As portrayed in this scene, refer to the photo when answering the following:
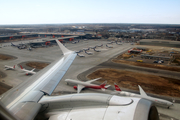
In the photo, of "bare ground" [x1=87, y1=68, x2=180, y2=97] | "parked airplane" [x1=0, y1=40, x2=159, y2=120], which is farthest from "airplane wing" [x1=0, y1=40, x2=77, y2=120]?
"bare ground" [x1=87, y1=68, x2=180, y2=97]

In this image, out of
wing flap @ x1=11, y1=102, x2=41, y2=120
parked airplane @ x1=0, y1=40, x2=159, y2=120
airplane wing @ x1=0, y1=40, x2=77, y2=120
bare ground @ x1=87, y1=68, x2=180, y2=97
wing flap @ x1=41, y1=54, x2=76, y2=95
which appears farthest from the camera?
bare ground @ x1=87, y1=68, x2=180, y2=97

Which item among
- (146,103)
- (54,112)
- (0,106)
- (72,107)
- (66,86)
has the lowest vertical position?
(66,86)

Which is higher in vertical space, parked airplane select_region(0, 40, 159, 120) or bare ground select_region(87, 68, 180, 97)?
parked airplane select_region(0, 40, 159, 120)

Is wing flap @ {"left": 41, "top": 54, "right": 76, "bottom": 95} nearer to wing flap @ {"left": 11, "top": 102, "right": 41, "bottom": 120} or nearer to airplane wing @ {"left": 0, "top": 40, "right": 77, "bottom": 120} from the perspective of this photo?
airplane wing @ {"left": 0, "top": 40, "right": 77, "bottom": 120}

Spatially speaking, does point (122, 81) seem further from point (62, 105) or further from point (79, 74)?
point (62, 105)

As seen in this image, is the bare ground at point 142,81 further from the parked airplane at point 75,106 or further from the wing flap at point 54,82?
the parked airplane at point 75,106

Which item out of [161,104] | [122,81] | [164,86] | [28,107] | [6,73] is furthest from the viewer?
[6,73]

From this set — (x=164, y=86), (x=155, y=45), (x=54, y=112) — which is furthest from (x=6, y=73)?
(x=155, y=45)

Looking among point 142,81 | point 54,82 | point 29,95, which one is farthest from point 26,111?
point 142,81

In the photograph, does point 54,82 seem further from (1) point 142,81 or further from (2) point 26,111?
(1) point 142,81
